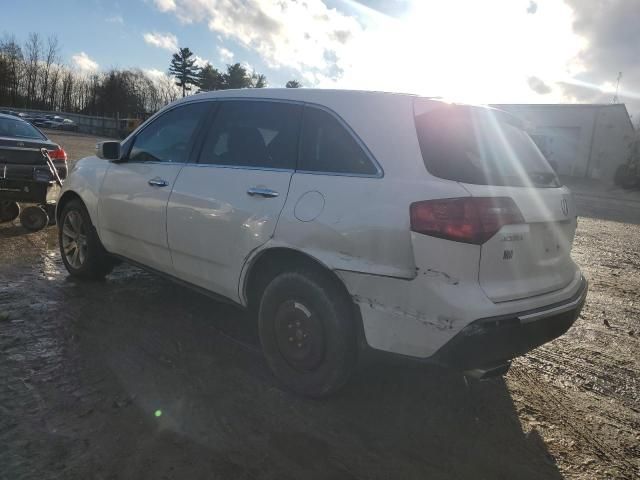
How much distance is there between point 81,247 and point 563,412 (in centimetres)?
459

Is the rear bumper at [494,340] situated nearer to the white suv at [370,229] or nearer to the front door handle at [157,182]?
the white suv at [370,229]

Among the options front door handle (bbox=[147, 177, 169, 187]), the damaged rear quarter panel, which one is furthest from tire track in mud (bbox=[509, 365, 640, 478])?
front door handle (bbox=[147, 177, 169, 187])

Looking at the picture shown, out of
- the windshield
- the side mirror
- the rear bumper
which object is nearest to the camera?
the rear bumper

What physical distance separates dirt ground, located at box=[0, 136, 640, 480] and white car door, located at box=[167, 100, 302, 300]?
67cm

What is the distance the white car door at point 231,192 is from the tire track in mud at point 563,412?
81.5 inches

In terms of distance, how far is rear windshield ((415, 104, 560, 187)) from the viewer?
2678 mm

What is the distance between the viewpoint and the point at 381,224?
8.65ft

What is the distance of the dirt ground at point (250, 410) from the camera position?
2.54 metres

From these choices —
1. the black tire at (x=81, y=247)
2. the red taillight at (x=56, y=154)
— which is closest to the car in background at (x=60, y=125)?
the red taillight at (x=56, y=154)

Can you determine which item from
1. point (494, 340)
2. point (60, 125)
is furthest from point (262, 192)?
point (60, 125)

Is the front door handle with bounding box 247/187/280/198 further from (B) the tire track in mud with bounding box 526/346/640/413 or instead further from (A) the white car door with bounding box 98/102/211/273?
(B) the tire track in mud with bounding box 526/346/640/413

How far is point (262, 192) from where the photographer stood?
322cm

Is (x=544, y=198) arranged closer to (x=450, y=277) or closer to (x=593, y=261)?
(x=450, y=277)

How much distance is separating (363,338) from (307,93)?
163 cm
